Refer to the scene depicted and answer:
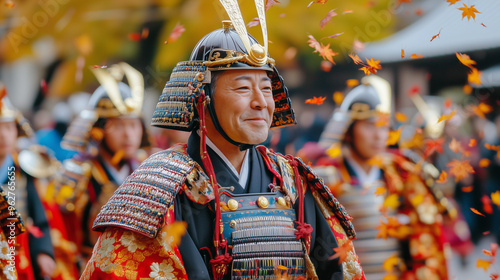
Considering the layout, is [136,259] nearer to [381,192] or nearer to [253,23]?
[253,23]

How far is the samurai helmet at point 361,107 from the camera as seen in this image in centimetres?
765

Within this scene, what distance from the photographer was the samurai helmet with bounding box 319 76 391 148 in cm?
765

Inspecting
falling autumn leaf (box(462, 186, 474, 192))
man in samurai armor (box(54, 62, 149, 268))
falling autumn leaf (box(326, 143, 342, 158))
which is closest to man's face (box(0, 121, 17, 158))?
man in samurai armor (box(54, 62, 149, 268))

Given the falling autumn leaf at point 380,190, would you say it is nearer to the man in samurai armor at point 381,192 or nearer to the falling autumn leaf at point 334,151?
the man in samurai armor at point 381,192

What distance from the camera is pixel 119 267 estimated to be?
3.24 meters

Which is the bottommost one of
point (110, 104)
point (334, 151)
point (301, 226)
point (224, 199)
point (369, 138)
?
point (301, 226)

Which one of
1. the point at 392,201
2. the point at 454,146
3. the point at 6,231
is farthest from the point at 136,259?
the point at 454,146

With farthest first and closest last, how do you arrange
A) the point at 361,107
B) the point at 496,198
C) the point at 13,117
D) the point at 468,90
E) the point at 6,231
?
1. the point at 468,90
2. the point at 496,198
3. the point at 361,107
4. the point at 13,117
5. the point at 6,231

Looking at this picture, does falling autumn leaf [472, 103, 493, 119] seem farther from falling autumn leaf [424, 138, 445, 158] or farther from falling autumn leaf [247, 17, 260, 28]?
falling autumn leaf [247, 17, 260, 28]

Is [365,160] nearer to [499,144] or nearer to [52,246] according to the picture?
[52,246]

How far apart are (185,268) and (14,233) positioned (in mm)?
1108

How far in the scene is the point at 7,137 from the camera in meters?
6.58

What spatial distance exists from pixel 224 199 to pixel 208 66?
25.7 inches

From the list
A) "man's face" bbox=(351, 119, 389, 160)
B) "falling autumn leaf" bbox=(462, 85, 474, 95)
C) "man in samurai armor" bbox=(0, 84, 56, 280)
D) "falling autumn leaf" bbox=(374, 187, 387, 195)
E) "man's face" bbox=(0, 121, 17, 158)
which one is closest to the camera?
"man in samurai armor" bbox=(0, 84, 56, 280)
